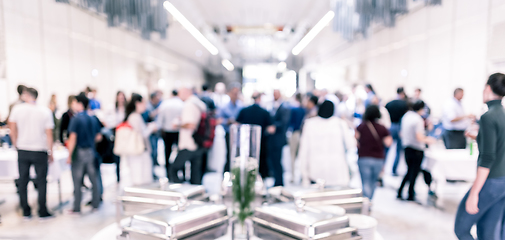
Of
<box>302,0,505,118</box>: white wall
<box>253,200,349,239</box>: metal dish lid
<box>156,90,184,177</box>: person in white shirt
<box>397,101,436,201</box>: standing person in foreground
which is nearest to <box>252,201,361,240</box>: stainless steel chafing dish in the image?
<box>253,200,349,239</box>: metal dish lid

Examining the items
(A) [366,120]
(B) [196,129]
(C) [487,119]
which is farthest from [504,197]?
(B) [196,129]

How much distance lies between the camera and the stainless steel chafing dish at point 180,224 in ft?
3.76

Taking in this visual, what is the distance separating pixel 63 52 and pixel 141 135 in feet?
12.8

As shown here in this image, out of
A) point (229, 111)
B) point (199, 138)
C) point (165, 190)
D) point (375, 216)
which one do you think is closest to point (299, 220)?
point (165, 190)

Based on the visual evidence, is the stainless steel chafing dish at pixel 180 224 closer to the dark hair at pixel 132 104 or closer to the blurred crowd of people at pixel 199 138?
the blurred crowd of people at pixel 199 138

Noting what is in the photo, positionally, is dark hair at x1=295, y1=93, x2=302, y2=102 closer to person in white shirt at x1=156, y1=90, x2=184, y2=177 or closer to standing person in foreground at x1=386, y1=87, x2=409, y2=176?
standing person in foreground at x1=386, y1=87, x2=409, y2=176

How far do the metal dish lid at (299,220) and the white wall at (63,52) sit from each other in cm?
417

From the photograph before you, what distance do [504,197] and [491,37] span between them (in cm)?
385

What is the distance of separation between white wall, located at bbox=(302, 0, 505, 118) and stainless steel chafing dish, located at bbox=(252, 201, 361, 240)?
12.8 ft

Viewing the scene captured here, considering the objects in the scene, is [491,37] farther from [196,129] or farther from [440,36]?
[196,129]

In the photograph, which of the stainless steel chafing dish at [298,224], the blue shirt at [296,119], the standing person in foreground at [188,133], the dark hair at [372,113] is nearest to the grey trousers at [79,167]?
the standing person in foreground at [188,133]

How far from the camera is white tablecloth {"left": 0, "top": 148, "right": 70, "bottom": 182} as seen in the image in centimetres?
381

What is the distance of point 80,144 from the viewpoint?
12.8ft

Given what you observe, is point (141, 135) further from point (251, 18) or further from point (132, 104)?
point (251, 18)
